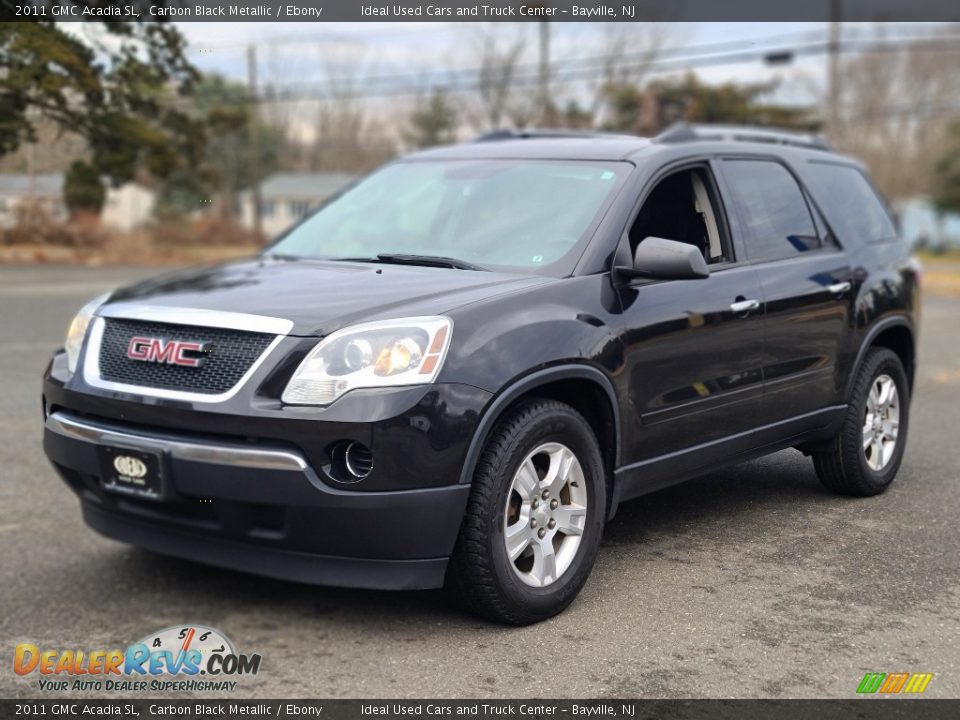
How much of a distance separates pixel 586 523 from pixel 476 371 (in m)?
0.79

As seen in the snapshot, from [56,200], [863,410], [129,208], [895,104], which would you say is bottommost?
[129,208]

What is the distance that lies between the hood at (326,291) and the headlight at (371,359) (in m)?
0.07

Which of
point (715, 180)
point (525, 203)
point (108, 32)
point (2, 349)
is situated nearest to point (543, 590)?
point (525, 203)

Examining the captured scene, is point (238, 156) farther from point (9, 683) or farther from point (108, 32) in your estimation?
point (9, 683)

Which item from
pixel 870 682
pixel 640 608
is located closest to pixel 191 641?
pixel 640 608

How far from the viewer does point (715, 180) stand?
520cm

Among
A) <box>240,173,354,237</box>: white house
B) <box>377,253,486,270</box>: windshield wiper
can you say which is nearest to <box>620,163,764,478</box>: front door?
<box>377,253,486,270</box>: windshield wiper

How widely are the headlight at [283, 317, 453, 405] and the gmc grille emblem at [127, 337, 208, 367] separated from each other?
420mm

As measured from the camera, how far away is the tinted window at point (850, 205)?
594 cm

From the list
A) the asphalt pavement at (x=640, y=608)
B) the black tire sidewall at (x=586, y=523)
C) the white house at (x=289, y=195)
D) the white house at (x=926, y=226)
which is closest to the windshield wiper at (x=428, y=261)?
the black tire sidewall at (x=586, y=523)

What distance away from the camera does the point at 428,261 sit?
4.68 metres

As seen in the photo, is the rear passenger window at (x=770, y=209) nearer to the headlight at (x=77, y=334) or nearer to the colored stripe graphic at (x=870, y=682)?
the colored stripe graphic at (x=870, y=682)

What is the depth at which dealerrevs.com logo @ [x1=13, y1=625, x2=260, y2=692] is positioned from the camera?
11.7ft

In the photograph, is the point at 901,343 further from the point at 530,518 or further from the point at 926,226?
the point at 926,226
